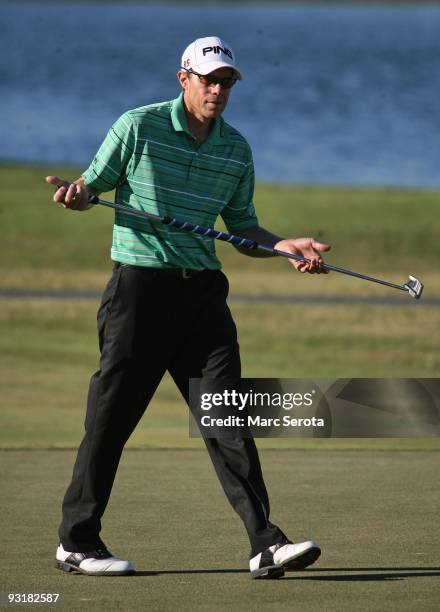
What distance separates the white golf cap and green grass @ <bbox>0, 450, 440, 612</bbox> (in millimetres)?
1787

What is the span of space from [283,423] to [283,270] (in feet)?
Result: 66.8

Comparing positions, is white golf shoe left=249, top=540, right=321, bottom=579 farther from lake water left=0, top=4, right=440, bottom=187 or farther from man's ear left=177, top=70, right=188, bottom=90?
lake water left=0, top=4, right=440, bottom=187

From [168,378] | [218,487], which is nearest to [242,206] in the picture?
[218,487]

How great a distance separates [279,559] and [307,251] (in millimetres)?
1151

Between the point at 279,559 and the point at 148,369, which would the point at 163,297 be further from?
the point at 279,559

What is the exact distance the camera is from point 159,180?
5.89 meters

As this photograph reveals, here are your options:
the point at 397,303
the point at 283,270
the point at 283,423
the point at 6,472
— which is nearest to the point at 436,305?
the point at 397,303

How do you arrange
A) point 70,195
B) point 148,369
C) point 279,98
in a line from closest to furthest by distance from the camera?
1. point 70,195
2. point 148,369
3. point 279,98

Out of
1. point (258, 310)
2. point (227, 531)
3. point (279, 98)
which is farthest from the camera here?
point (279, 98)

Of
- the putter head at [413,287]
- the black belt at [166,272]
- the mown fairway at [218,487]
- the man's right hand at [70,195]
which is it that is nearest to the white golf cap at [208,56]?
the man's right hand at [70,195]

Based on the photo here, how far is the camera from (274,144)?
44969 millimetres

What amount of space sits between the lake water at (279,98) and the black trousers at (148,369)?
34.9m

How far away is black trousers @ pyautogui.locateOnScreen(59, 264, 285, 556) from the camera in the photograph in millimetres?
5859

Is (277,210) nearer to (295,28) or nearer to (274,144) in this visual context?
(274,144)
